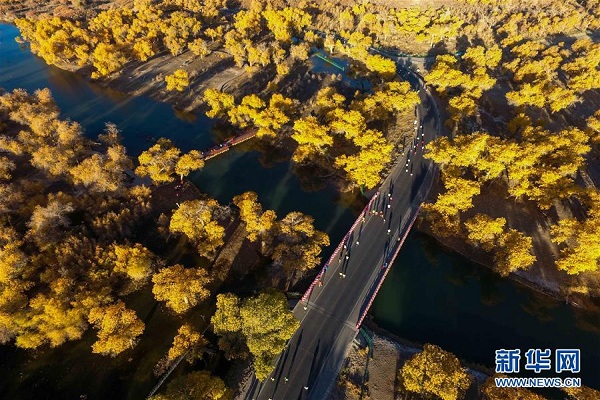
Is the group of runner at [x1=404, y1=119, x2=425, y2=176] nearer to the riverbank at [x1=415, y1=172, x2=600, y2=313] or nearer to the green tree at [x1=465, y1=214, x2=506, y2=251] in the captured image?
the riverbank at [x1=415, y1=172, x2=600, y2=313]

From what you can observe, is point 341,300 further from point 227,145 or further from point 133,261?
point 227,145

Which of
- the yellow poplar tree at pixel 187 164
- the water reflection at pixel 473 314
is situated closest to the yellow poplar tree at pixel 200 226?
the yellow poplar tree at pixel 187 164

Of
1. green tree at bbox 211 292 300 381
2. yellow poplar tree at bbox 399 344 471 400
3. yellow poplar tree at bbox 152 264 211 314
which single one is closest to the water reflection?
yellow poplar tree at bbox 399 344 471 400

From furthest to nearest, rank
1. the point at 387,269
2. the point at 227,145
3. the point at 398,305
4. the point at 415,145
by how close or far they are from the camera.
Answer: the point at 227,145, the point at 415,145, the point at 387,269, the point at 398,305

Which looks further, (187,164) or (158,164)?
(158,164)

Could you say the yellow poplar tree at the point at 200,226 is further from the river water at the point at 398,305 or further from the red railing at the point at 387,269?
the red railing at the point at 387,269

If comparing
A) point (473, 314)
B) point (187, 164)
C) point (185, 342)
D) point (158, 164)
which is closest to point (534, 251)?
point (473, 314)

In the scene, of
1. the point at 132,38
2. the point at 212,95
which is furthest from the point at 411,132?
the point at 132,38
